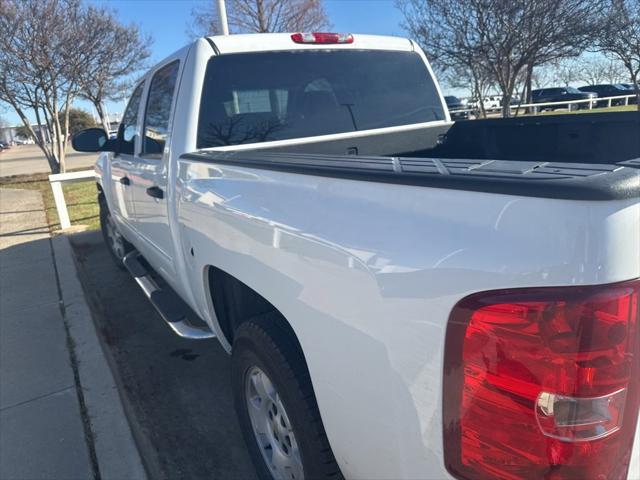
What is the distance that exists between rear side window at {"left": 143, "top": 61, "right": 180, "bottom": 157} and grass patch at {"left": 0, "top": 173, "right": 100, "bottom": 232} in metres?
5.37

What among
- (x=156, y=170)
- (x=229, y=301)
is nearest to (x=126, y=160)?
(x=156, y=170)

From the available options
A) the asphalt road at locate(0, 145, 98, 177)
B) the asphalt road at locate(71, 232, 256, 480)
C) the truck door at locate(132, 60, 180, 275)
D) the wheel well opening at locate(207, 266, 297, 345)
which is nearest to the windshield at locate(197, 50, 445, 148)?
the truck door at locate(132, 60, 180, 275)

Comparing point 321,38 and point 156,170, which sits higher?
point 321,38

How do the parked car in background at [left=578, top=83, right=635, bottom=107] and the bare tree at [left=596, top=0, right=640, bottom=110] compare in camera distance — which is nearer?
the bare tree at [left=596, top=0, right=640, bottom=110]

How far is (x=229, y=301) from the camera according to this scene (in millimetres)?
2590

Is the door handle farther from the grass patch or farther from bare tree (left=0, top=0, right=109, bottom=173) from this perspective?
bare tree (left=0, top=0, right=109, bottom=173)

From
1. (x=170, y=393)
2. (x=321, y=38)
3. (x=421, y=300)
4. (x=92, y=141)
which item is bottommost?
(x=170, y=393)

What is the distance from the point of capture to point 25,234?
834 cm

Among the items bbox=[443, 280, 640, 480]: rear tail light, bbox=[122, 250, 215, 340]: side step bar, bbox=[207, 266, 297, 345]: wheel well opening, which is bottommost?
bbox=[122, 250, 215, 340]: side step bar

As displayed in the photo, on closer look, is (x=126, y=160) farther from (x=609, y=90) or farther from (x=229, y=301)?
(x=609, y=90)

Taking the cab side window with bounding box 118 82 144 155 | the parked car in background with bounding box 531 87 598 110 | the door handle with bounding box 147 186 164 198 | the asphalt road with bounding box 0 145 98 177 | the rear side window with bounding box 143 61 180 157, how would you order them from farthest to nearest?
the parked car in background with bounding box 531 87 598 110
the asphalt road with bounding box 0 145 98 177
the cab side window with bounding box 118 82 144 155
the rear side window with bounding box 143 61 180 157
the door handle with bounding box 147 186 164 198

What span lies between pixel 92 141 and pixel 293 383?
3.34m

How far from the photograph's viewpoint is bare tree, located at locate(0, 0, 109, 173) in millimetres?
12562

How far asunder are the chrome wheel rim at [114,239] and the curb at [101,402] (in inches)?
25.8
